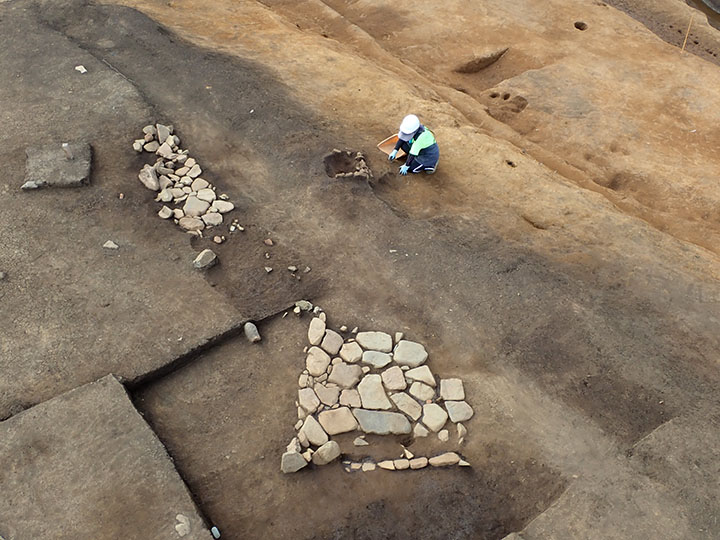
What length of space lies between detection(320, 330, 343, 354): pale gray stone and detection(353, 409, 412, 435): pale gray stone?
575mm

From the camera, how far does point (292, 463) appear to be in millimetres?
4359

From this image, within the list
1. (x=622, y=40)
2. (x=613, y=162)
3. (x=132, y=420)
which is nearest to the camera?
(x=132, y=420)

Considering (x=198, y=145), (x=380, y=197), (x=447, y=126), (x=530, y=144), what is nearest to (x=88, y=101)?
(x=198, y=145)

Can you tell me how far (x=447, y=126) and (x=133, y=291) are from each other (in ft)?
14.2

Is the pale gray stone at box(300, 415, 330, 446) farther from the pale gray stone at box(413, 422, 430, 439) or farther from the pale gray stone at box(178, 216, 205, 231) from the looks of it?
the pale gray stone at box(178, 216, 205, 231)

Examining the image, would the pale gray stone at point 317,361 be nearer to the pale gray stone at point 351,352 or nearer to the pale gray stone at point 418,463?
the pale gray stone at point 351,352

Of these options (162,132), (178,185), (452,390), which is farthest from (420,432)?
(162,132)

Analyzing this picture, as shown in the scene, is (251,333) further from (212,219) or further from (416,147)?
(416,147)

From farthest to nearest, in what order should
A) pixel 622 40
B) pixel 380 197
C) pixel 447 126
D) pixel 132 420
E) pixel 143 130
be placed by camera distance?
pixel 622 40, pixel 447 126, pixel 143 130, pixel 380 197, pixel 132 420

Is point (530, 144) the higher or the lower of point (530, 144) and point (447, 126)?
the lower

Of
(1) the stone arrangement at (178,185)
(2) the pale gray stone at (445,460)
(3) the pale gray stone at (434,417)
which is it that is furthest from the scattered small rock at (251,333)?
(2) the pale gray stone at (445,460)

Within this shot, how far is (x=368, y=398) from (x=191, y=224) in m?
2.58

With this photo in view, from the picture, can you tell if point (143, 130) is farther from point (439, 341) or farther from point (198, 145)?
point (439, 341)

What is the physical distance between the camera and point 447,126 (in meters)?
7.67
